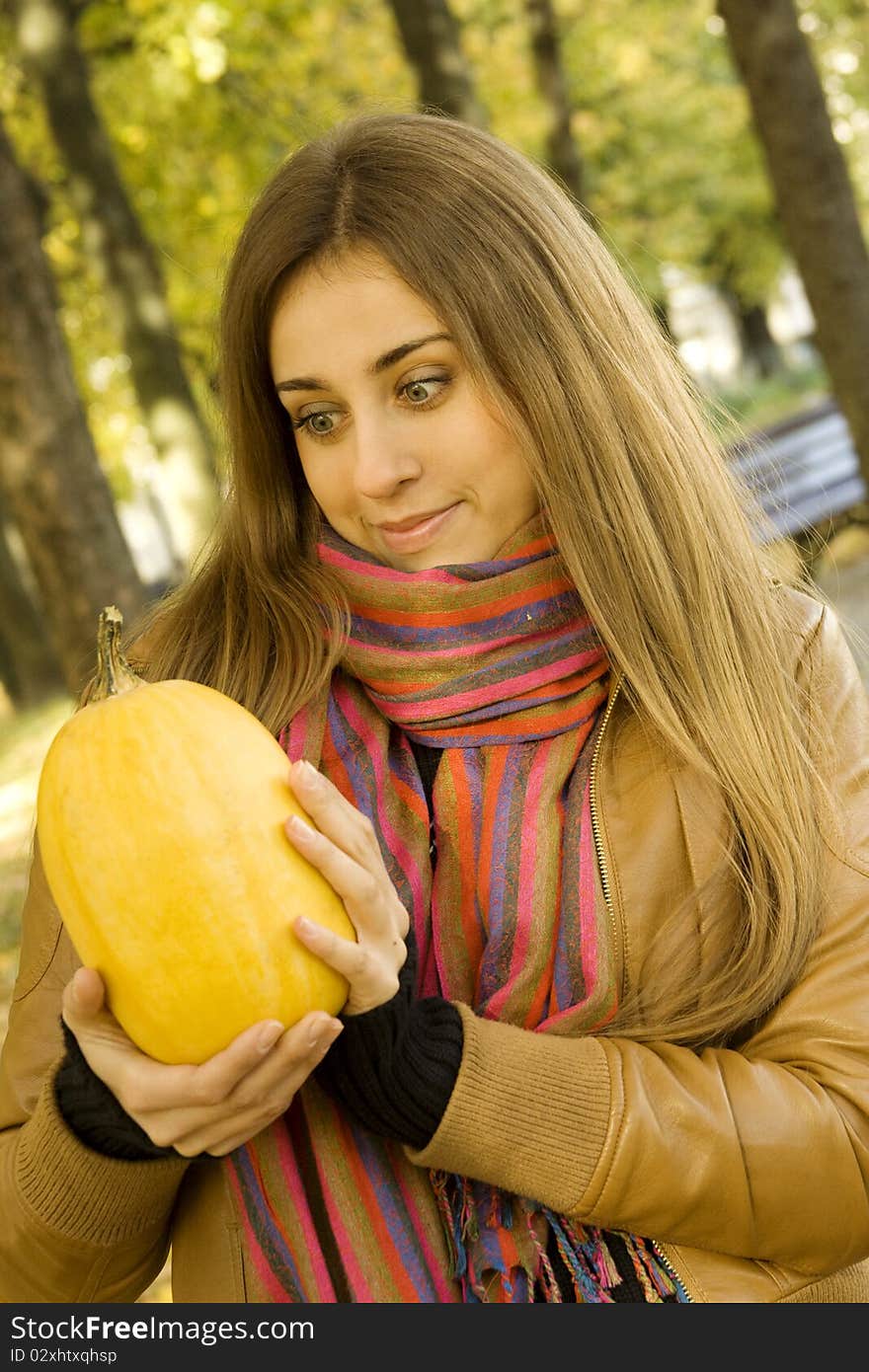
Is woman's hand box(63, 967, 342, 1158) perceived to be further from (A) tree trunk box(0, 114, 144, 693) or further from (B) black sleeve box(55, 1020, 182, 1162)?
(A) tree trunk box(0, 114, 144, 693)

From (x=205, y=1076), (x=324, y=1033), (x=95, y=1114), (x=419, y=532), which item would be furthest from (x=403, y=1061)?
(x=419, y=532)

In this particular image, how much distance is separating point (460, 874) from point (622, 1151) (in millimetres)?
507

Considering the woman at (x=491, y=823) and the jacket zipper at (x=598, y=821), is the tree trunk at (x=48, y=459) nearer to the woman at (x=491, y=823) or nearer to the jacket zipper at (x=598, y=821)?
the woman at (x=491, y=823)

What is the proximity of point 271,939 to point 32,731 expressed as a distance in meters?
13.8

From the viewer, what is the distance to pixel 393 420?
2.27m

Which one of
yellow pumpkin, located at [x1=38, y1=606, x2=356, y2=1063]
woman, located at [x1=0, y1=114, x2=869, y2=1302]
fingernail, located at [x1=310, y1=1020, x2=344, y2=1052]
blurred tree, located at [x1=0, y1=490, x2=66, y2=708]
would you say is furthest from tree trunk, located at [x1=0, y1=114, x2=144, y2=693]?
blurred tree, located at [x1=0, y1=490, x2=66, y2=708]

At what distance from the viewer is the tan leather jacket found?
1978mm

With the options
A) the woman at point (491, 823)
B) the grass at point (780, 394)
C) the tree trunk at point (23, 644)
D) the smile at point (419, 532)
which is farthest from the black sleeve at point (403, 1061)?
the grass at point (780, 394)

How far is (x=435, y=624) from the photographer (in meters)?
2.38

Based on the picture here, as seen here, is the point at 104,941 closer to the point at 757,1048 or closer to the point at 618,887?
the point at 618,887

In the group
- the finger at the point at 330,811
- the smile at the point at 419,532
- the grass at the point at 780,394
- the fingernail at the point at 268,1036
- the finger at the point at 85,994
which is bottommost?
the grass at the point at 780,394

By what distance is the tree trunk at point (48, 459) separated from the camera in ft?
21.0

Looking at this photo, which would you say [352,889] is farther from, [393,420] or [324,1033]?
[393,420]

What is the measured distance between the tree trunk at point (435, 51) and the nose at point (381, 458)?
8619mm
